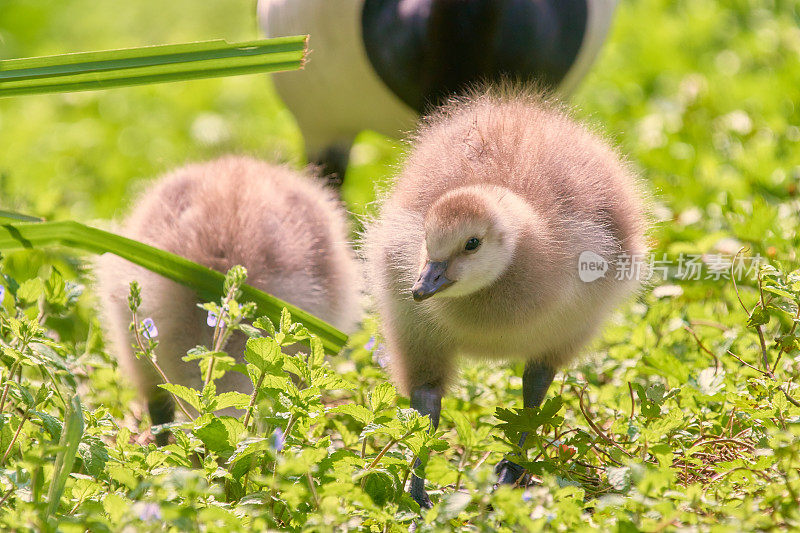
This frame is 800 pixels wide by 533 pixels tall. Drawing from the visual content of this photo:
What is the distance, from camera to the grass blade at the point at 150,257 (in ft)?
6.41

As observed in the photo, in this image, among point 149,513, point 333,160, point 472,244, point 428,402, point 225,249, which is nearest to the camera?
point 149,513

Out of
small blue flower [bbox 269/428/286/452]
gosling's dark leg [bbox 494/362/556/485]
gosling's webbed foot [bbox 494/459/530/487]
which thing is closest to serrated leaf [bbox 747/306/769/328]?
gosling's dark leg [bbox 494/362/556/485]

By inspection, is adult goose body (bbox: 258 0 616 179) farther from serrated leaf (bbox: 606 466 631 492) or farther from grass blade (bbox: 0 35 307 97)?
serrated leaf (bbox: 606 466 631 492)

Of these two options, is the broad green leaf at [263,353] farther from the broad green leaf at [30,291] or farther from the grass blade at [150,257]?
the broad green leaf at [30,291]

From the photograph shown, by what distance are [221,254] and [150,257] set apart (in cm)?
25

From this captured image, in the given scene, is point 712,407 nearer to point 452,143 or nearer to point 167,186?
point 452,143

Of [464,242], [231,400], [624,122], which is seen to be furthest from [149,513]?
[624,122]

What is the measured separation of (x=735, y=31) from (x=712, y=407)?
4.13m

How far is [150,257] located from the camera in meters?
2.07

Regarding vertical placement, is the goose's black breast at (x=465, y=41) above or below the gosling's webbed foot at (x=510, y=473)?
above

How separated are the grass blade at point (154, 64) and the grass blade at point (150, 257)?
0.29 m

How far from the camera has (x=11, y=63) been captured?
1.98 m

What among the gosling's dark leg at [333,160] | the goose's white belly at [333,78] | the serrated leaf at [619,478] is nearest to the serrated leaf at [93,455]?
the serrated leaf at [619,478]

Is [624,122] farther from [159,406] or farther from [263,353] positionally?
[263,353]
